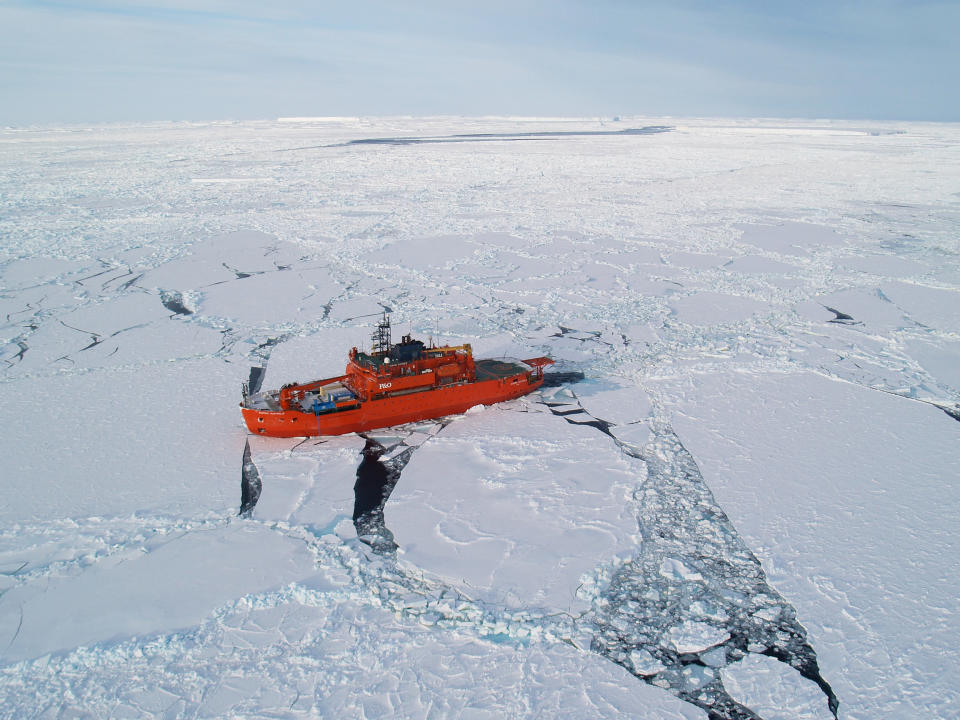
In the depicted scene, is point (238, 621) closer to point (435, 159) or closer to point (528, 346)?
point (528, 346)

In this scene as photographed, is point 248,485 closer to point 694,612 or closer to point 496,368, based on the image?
point 496,368

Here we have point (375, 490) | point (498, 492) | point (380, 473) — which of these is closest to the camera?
point (498, 492)

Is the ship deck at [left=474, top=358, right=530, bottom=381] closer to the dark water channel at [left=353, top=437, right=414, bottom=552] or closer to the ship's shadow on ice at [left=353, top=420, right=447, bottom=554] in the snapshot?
the ship's shadow on ice at [left=353, top=420, right=447, bottom=554]

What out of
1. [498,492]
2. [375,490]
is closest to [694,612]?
[498,492]

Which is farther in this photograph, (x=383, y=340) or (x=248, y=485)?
(x=383, y=340)

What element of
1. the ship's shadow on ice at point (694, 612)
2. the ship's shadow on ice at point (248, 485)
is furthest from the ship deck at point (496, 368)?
the ship's shadow on ice at point (248, 485)

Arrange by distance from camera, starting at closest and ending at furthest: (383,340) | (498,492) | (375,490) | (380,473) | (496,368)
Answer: (498,492) → (375,490) → (380,473) → (383,340) → (496,368)
